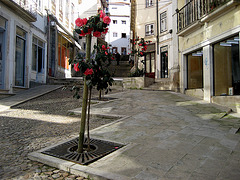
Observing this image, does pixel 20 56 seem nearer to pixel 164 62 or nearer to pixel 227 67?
pixel 227 67

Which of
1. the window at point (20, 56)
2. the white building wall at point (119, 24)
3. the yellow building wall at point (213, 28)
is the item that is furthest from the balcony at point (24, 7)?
the white building wall at point (119, 24)

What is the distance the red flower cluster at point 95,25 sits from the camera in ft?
11.2

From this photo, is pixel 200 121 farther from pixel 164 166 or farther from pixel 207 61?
pixel 207 61

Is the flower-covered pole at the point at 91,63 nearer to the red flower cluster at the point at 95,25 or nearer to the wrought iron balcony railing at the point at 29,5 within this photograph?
the red flower cluster at the point at 95,25

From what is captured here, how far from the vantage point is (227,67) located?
8750mm

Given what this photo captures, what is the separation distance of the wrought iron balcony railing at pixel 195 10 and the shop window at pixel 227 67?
68.9 inches

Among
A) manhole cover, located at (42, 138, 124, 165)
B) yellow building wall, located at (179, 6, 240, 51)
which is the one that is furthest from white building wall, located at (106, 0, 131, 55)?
manhole cover, located at (42, 138, 124, 165)

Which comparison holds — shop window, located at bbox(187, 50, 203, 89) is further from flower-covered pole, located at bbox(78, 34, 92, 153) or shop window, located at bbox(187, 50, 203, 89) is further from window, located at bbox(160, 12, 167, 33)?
flower-covered pole, located at bbox(78, 34, 92, 153)

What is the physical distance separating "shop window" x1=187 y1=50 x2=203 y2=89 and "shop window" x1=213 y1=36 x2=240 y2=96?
4.61 ft

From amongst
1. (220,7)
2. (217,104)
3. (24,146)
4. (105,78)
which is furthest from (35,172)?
(220,7)

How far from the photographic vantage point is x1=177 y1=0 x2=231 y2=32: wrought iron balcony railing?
9109 millimetres

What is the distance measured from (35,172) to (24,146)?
1.30 m

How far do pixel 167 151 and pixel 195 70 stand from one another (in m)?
9.14

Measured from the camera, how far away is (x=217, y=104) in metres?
8.88
